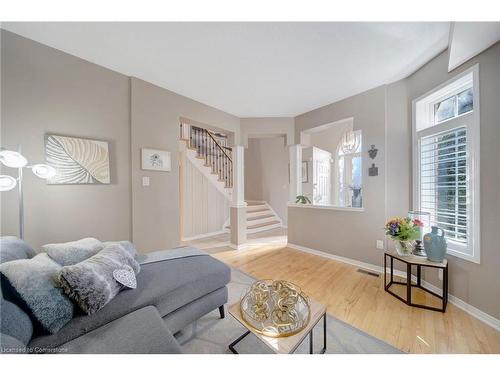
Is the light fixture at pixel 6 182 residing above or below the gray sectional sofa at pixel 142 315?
above

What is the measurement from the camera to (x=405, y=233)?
6.49 feet

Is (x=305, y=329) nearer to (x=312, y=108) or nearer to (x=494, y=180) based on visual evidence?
(x=494, y=180)

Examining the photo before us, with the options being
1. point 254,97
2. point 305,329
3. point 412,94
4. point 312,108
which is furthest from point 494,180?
point 254,97

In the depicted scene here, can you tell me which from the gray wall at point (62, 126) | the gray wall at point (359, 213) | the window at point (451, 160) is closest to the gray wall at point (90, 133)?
the gray wall at point (62, 126)

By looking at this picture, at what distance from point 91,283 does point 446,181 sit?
3.18m

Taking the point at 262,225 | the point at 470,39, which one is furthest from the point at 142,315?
the point at 262,225

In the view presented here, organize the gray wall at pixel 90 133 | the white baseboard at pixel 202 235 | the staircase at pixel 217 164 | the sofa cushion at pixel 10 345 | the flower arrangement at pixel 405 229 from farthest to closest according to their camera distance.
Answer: the staircase at pixel 217 164, the white baseboard at pixel 202 235, the flower arrangement at pixel 405 229, the gray wall at pixel 90 133, the sofa cushion at pixel 10 345

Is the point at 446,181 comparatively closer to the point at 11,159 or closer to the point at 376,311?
the point at 376,311

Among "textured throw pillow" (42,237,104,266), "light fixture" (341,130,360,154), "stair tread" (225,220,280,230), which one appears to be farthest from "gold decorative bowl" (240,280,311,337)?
"stair tread" (225,220,280,230)

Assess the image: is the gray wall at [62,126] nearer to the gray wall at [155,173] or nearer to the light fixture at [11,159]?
the gray wall at [155,173]

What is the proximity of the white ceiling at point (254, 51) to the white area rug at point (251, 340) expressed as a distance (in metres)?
2.18

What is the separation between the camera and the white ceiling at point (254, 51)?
1.60m

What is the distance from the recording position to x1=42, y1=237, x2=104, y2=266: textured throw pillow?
4.31 ft
